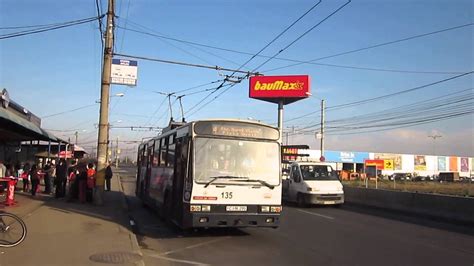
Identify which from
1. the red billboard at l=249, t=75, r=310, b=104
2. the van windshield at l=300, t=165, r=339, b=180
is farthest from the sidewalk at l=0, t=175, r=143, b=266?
the red billboard at l=249, t=75, r=310, b=104

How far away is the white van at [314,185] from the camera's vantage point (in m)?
21.4

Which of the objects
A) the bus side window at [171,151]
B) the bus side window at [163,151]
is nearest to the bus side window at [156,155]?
the bus side window at [163,151]

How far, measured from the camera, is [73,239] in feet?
35.1

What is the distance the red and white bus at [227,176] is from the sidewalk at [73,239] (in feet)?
5.37

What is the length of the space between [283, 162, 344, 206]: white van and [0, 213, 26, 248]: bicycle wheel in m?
13.8

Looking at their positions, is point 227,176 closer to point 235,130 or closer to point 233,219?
point 233,219

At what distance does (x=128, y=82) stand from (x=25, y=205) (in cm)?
590

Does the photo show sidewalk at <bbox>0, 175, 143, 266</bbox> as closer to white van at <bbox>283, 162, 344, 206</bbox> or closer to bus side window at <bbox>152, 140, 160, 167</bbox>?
bus side window at <bbox>152, 140, 160, 167</bbox>

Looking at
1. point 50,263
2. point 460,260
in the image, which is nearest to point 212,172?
point 50,263

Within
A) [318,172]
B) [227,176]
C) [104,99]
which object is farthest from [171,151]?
[318,172]

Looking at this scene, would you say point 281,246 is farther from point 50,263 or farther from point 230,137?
point 50,263

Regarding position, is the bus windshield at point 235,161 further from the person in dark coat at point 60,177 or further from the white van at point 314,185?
the person in dark coat at point 60,177

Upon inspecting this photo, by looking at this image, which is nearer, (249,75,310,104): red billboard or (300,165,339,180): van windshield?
(300,165,339,180): van windshield

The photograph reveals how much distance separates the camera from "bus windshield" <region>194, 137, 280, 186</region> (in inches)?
460
